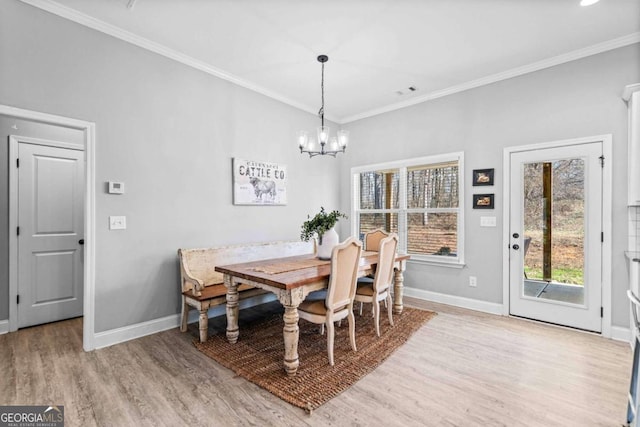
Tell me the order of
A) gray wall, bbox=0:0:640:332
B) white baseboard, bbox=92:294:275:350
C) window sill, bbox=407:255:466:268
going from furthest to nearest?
window sill, bbox=407:255:466:268 < white baseboard, bbox=92:294:275:350 < gray wall, bbox=0:0:640:332

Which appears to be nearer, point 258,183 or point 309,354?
point 309,354

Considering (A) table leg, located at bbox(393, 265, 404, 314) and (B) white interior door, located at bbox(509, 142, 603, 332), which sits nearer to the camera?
(B) white interior door, located at bbox(509, 142, 603, 332)

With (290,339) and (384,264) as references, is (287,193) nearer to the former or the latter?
(384,264)

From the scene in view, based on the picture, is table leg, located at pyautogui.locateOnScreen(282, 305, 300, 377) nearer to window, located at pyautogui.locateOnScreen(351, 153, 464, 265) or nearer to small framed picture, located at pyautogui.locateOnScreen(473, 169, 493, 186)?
window, located at pyautogui.locateOnScreen(351, 153, 464, 265)

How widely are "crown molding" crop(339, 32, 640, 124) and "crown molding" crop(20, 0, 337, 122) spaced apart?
6.20ft

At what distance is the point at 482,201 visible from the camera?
3.84m

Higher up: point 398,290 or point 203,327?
point 398,290

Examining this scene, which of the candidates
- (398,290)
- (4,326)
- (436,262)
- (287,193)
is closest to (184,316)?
(4,326)

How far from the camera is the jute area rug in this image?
215cm

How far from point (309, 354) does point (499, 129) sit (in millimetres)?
3383

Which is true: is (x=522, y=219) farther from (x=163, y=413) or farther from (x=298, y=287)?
(x=163, y=413)

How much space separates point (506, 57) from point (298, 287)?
3.30 m

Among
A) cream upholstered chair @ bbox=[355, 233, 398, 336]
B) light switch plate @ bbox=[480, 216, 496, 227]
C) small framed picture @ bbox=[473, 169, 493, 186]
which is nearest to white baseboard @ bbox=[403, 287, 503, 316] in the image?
light switch plate @ bbox=[480, 216, 496, 227]

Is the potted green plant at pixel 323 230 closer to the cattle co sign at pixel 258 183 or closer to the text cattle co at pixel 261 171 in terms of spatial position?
the cattle co sign at pixel 258 183
